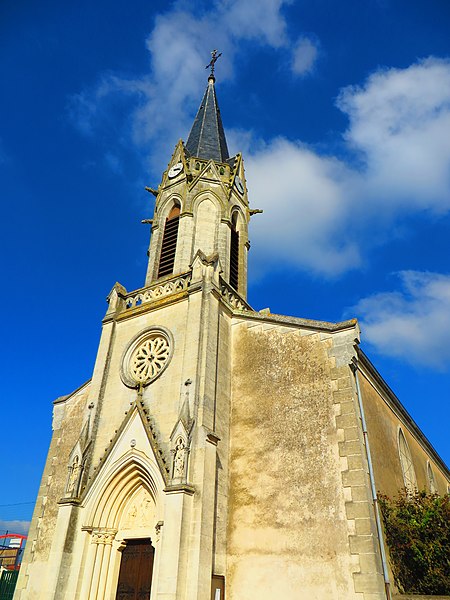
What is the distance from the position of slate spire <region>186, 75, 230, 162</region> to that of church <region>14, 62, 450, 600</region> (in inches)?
227

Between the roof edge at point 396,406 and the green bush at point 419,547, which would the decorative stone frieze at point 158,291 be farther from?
the green bush at point 419,547

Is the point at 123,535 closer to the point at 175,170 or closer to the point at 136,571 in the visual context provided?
the point at 136,571

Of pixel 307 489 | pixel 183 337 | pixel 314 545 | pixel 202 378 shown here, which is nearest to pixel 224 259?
pixel 183 337

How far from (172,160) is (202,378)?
→ 433 inches

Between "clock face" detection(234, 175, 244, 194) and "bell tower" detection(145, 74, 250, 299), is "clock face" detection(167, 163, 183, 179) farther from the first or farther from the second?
"clock face" detection(234, 175, 244, 194)

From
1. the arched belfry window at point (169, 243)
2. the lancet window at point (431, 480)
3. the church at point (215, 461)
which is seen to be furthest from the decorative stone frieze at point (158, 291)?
A: the lancet window at point (431, 480)

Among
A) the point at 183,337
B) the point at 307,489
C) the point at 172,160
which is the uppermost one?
the point at 172,160

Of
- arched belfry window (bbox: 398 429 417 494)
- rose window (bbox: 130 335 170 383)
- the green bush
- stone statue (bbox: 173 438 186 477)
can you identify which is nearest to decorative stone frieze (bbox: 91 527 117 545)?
stone statue (bbox: 173 438 186 477)

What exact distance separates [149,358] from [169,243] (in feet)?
16.5

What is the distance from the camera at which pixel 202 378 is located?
12.0 metres

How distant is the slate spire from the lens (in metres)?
20.1

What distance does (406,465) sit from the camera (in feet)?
53.7

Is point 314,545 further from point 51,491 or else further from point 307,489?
point 51,491

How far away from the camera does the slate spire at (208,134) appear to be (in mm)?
20078
